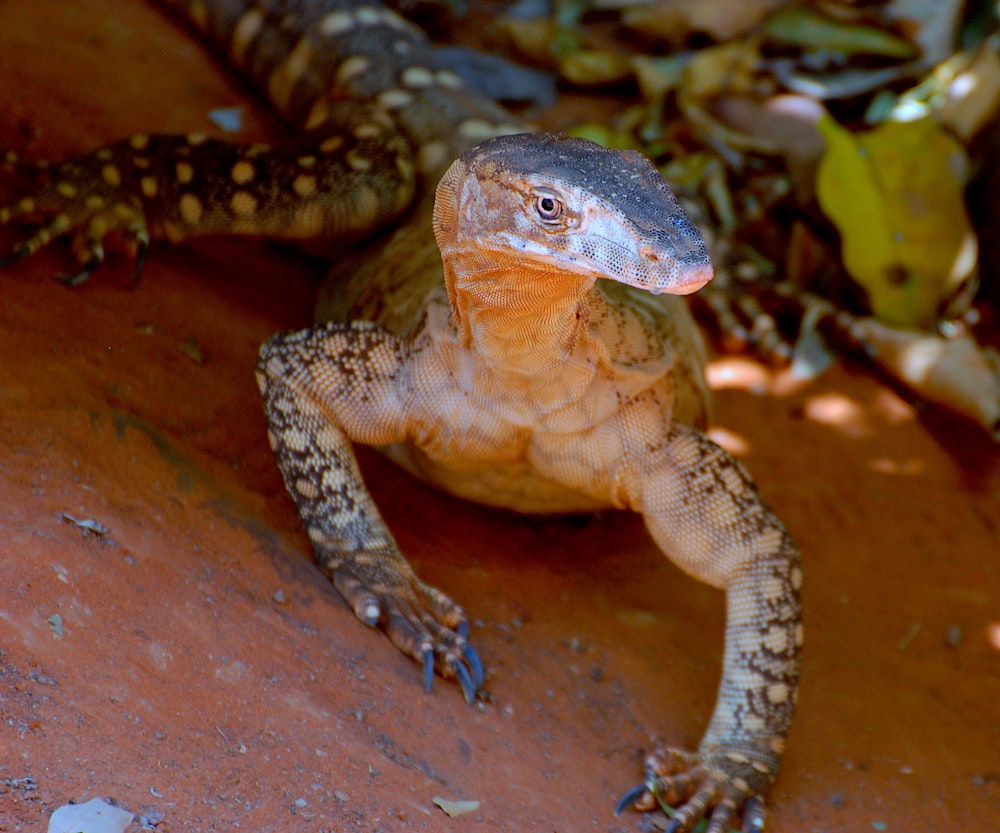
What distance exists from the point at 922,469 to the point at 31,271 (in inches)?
169

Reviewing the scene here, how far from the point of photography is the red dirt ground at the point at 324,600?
9.27ft

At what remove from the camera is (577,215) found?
2.73m

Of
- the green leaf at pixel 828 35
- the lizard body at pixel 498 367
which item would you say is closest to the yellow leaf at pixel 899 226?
the green leaf at pixel 828 35

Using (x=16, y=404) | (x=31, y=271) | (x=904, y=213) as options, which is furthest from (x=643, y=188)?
(x=904, y=213)

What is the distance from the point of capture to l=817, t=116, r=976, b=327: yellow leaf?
20.7 feet

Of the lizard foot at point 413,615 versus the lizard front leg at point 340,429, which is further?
the lizard front leg at point 340,429

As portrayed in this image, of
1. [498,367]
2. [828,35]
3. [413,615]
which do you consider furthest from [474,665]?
[828,35]

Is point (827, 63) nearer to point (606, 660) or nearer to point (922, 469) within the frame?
point (922, 469)

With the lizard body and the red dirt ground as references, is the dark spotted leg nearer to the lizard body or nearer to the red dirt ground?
the lizard body

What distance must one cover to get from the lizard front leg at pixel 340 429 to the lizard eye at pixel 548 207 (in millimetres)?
1284

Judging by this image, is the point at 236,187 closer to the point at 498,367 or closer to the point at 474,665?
the point at 498,367

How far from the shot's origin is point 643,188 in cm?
276

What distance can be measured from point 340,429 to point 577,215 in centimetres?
163

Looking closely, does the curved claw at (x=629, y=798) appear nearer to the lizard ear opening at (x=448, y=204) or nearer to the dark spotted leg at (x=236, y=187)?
the lizard ear opening at (x=448, y=204)
